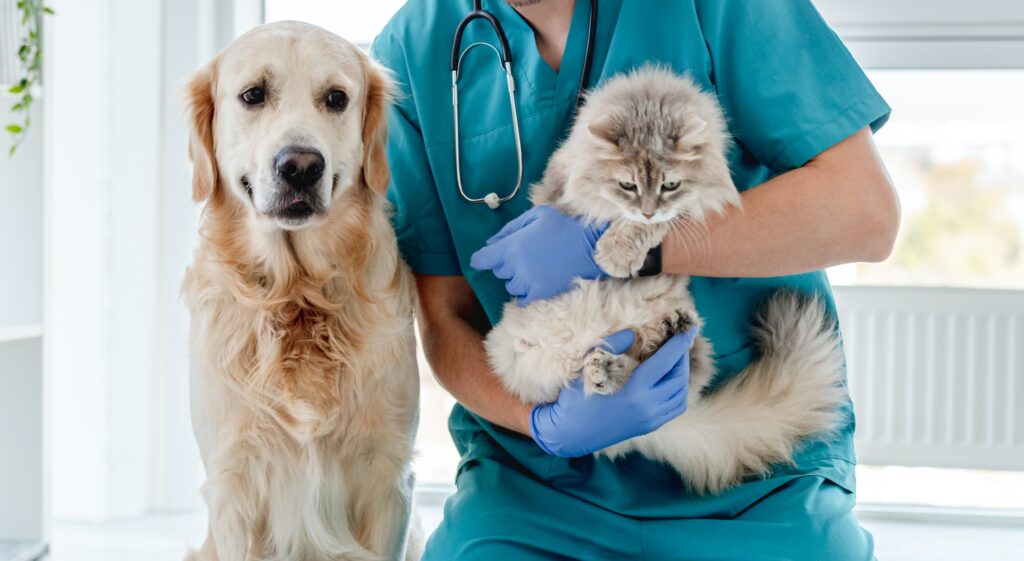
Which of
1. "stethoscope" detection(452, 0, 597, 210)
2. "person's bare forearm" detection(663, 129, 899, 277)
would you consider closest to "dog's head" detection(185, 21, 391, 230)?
"stethoscope" detection(452, 0, 597, 210)

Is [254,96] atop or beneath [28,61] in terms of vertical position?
beneath

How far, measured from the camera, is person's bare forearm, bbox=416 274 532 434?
1440 mm

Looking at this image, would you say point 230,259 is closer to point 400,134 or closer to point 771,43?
point 400,134

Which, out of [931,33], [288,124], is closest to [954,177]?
[931,33]

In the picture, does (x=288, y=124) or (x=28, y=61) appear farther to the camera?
(x=28, y=61)

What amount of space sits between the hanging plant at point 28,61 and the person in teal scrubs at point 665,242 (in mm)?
832

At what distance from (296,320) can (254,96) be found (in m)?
0.36

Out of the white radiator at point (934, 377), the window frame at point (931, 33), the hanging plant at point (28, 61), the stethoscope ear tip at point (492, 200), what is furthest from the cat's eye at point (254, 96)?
the white radiator at point (934, 377)

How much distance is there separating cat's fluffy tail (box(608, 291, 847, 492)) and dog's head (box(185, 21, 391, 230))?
639 millimetres

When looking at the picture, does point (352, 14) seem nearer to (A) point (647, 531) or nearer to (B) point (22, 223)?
(B) point (22, 223)

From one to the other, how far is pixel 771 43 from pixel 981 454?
1.95 m

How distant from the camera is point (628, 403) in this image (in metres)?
1.25

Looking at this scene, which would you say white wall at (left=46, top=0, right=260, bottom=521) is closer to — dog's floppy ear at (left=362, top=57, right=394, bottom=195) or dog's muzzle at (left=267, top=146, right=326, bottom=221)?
dog's floppy ear at (left=362, top=57, right=394, bottom=195)

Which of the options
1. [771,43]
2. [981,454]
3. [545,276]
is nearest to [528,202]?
[545,276]
